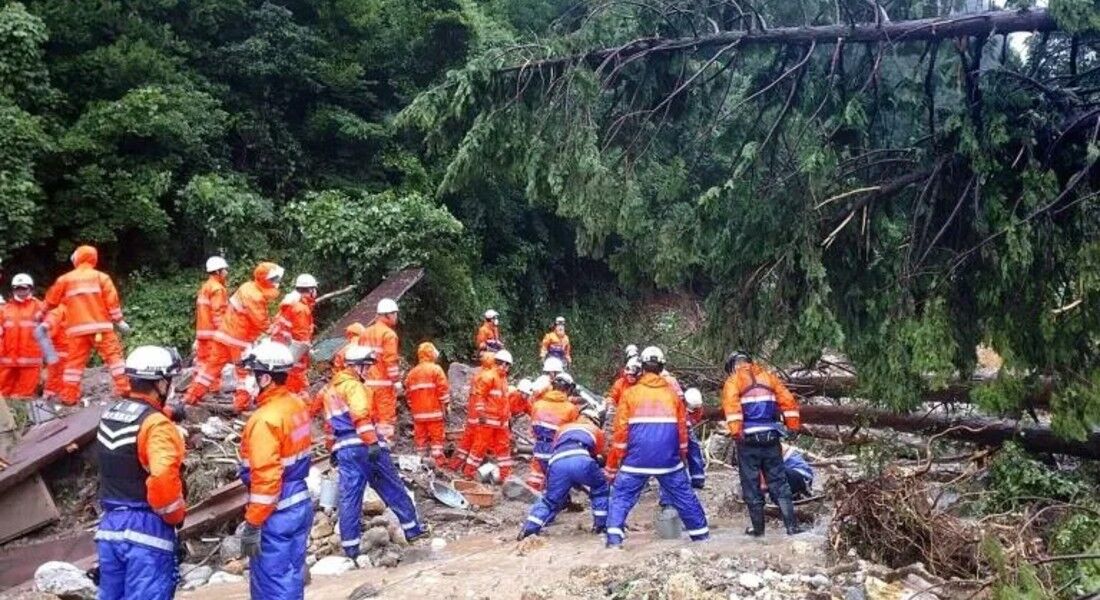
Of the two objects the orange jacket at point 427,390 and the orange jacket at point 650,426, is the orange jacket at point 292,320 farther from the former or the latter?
the orange jacket at point 650,426

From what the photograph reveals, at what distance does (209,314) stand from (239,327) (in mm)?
499

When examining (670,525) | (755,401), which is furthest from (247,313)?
(755,401)

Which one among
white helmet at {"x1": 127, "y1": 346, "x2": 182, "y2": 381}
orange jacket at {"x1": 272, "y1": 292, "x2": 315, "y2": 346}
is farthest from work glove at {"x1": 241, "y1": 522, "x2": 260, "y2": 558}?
orange jacket at {"x1": 272, "y1": 292, "x2": 315, "y2": 346}

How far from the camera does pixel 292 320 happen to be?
10000mm

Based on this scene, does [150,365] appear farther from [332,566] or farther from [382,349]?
[382,349]

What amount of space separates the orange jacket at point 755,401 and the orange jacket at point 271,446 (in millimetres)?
3841

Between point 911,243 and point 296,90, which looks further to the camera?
point 296,90

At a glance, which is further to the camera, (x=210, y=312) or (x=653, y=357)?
(x=210, y=312)

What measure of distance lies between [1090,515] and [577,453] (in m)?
3.96

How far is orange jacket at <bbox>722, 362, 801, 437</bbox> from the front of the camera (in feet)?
25.2

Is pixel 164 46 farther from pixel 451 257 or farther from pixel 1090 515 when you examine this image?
pixel 1090 515

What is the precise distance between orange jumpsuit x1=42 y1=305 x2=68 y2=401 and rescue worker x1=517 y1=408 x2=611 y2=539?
6037 mm

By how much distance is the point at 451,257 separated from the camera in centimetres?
1509

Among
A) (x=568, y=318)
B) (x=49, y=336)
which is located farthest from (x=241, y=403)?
(x=568, y=318)
